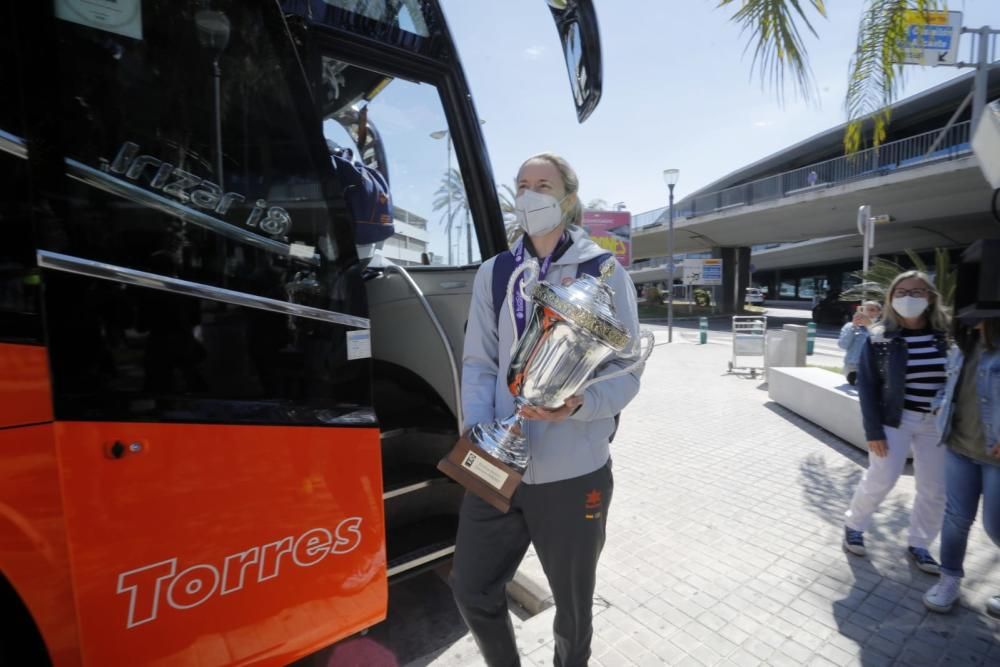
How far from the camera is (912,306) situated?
126 inches

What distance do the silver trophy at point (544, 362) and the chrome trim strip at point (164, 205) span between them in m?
0.85

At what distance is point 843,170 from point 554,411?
80.7 feet

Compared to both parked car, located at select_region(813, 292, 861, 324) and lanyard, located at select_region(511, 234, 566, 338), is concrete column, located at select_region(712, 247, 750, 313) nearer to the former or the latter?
parked car, located at select_region(813, 292, 861, 324)

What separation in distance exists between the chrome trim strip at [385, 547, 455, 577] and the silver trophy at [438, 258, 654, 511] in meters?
0.88

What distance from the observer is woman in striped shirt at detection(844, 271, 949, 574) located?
124 inches

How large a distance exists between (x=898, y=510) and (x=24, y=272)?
5.31 metres

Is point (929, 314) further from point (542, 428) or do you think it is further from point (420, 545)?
point (420, 545)

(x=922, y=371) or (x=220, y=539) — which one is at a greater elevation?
(x=922, y=371)

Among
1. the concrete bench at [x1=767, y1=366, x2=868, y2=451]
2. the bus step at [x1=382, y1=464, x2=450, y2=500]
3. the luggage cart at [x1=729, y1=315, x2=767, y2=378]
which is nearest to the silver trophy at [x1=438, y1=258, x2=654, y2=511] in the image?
the bus step at [x1=382, y1=464, x2=450, y2=500]

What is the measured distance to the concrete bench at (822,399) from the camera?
→ 554 centimetres

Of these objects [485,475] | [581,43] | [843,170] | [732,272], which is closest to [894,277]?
[581,43]

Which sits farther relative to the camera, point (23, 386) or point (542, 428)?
point (542, 428)

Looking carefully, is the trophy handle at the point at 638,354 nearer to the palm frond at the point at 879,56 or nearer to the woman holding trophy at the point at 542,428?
the woman holding trophy at the point at 542,428

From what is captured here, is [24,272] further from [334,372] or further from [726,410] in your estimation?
[726,410]
